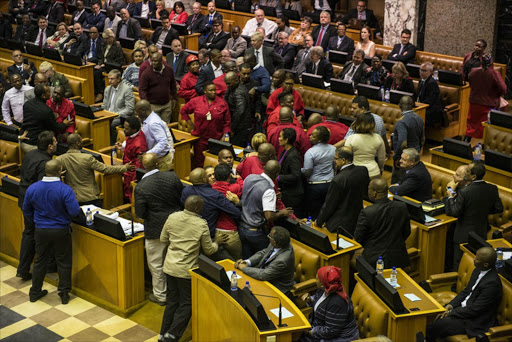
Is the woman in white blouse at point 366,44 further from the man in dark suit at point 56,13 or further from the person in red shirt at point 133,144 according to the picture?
the man in dark suit at point 56,13

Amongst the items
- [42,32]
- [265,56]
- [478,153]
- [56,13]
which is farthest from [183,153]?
[56,13]

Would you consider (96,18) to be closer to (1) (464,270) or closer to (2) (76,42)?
(2) (76,42)

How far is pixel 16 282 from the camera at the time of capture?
7965 millimetres

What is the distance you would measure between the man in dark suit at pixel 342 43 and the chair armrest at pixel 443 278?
21.3 feet

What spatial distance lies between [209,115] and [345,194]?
2686 millimetres

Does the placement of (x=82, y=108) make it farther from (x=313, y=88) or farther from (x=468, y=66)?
(x=468, y=66)

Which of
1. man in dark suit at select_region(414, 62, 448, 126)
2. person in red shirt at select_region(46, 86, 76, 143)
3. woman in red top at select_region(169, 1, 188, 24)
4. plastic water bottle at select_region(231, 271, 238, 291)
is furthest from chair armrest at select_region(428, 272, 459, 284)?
woman in red top at select_region(169, 1, 188, 24)

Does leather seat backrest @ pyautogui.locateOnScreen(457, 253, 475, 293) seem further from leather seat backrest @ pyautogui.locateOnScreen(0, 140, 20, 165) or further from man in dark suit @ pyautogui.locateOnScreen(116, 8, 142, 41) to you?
man in dark suit @ pyautogui.locateOnScreen(116, 8, 142, 41)

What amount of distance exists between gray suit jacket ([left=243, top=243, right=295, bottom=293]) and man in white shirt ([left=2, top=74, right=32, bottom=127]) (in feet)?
16.6

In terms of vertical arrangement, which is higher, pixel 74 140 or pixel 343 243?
pixel 74 140

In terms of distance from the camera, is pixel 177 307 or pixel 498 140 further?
pixel 498 140

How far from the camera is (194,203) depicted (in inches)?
251

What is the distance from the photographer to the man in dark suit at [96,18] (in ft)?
49.2

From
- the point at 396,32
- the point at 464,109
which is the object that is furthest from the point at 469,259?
the point at 396,32
